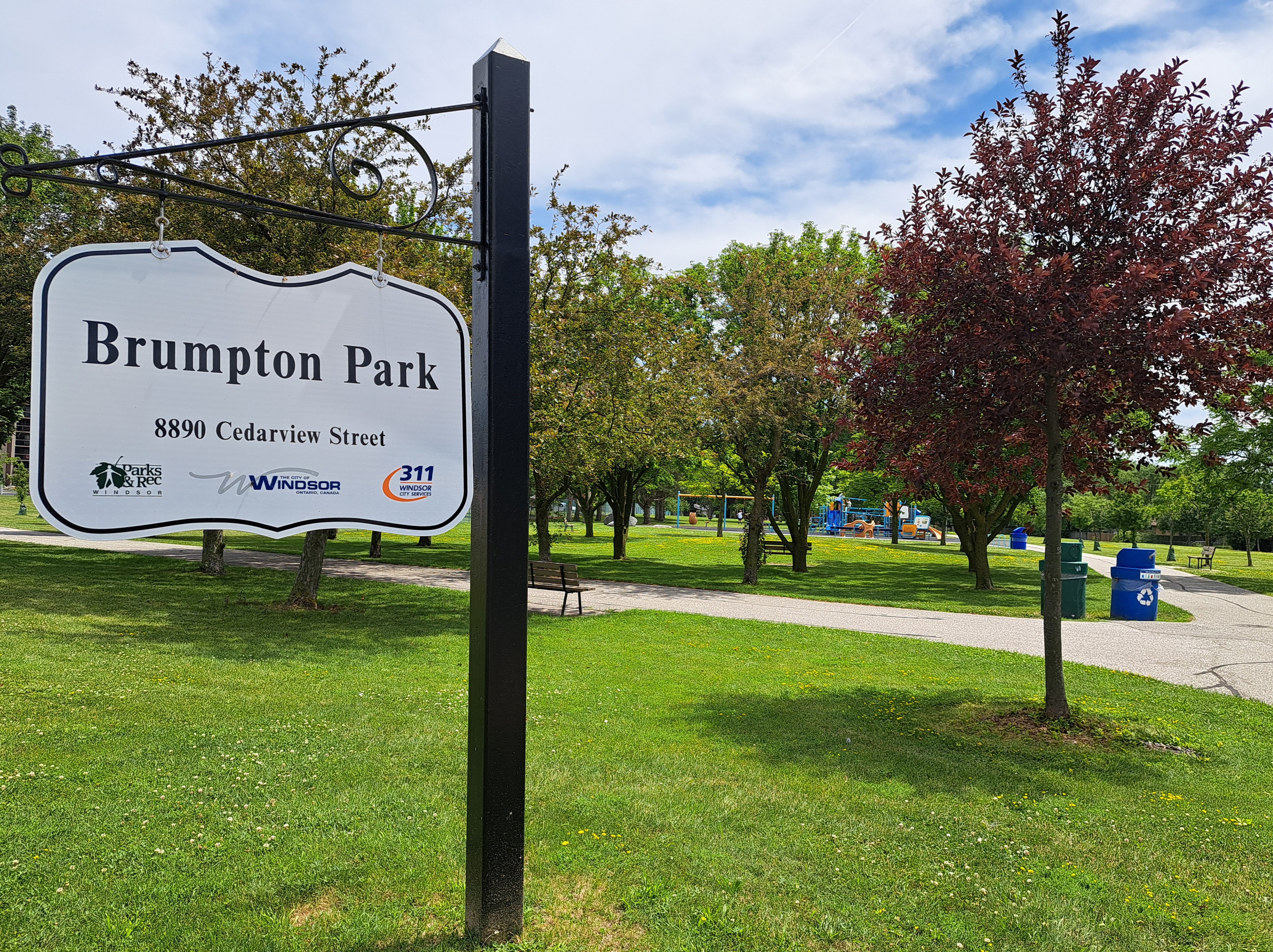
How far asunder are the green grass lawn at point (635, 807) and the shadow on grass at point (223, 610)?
2.00 ft

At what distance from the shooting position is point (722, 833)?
4730mm

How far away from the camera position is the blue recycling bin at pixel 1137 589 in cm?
1525

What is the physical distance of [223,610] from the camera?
13.0m

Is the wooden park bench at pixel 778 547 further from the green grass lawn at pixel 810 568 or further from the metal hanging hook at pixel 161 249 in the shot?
the metal hanging hook at pixel 161 249

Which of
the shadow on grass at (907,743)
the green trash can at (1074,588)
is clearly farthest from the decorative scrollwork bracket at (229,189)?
the green trash can at (1074,588)

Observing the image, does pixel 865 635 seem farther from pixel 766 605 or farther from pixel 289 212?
pixel 289 212

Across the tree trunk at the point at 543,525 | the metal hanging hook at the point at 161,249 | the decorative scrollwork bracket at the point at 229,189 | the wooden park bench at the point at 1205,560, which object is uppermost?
the decorative scrollwork bracket at the point at 229,189

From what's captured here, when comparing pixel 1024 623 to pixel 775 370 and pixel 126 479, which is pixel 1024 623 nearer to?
pixel 775 370

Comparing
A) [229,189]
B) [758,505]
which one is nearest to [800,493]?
[758,505]

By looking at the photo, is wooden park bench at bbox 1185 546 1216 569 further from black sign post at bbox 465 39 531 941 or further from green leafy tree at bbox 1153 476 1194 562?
black sign post at bbox 465 39 531 941

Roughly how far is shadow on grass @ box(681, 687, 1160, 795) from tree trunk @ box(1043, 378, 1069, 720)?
540 mm

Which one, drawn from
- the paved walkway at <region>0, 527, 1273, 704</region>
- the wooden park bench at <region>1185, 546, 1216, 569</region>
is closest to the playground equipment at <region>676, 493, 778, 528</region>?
the paved walkway at <region>0, 527, 1273, 704</region>

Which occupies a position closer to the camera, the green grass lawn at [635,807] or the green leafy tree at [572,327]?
→ the green grass lawn at [635,807]

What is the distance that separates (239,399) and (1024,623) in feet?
49.5
